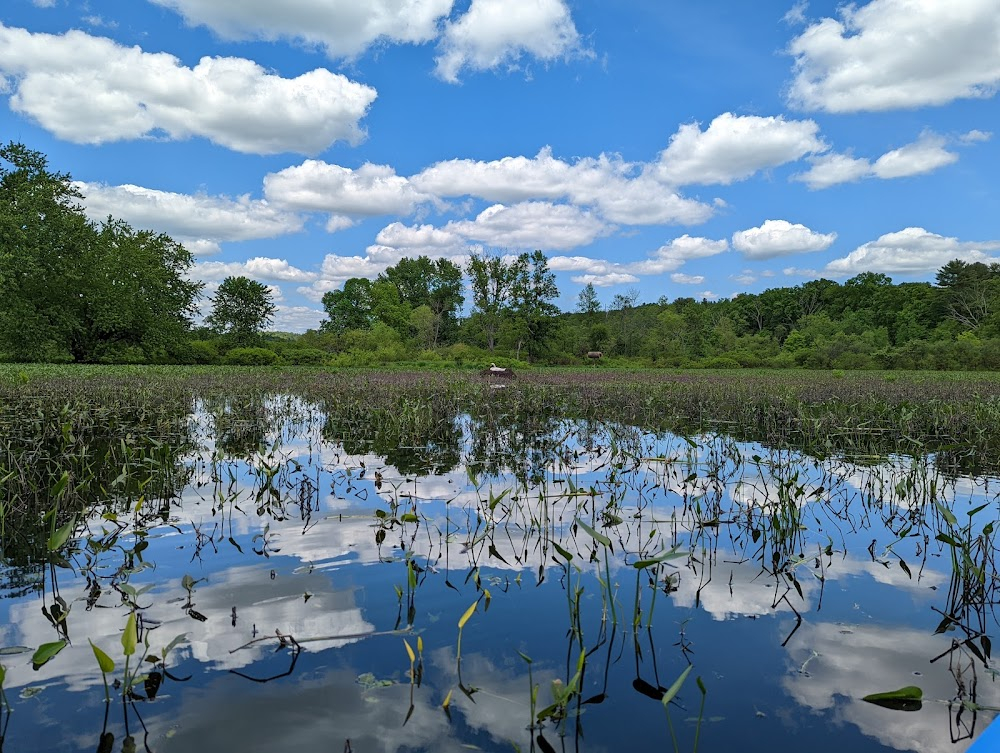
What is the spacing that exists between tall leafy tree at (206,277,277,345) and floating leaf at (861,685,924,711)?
66.4 metres

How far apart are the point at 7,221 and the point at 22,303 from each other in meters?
5.65

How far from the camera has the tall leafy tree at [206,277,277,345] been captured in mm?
63281

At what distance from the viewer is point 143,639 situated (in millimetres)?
3266

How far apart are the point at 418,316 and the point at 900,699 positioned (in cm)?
7550

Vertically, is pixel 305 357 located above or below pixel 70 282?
below

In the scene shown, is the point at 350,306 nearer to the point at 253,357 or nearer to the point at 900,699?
the point at 253,357

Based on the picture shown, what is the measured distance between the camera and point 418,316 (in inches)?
3022

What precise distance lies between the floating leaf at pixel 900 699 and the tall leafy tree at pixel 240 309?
66.4 meters

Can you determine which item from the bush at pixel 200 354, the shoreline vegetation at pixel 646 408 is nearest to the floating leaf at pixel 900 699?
the shoreline vegetation at pixel 646 408

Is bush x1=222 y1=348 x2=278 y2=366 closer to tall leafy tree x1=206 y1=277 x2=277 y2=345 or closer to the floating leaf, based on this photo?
tall leafy tree x1=206 y1=277 x2=277 y2=345

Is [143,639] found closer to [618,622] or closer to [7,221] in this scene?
[618,622]

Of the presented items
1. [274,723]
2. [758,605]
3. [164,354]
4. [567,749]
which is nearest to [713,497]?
[758,605]

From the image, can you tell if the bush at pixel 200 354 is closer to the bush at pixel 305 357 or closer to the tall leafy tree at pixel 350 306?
the bush at pixel 305 357

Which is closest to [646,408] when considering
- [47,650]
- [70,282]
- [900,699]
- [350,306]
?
[900,699]
